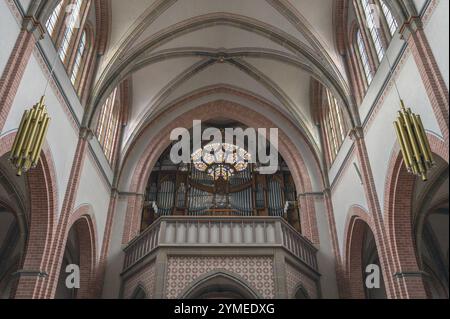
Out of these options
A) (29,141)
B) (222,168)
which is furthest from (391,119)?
(222,168)

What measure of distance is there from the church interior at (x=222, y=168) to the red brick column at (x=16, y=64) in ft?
0.11

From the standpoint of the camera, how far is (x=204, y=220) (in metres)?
14.1

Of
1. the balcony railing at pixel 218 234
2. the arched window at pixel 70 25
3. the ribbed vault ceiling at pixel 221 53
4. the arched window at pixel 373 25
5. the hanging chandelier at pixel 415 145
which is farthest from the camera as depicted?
the ribbed vault ceiling at pixel 221 53

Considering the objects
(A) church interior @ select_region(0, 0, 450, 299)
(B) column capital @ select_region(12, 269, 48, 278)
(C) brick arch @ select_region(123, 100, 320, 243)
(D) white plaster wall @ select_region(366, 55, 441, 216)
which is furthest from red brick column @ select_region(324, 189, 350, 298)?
(B) column capital @ select_region(12, 269, 48, 278)

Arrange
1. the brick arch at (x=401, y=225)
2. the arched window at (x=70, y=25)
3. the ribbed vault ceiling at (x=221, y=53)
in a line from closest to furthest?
the brick arch at (x=401, y=225) → the arched window at (x=70, y=25) → the ribbed vault ceiling at (x=221, y=53)

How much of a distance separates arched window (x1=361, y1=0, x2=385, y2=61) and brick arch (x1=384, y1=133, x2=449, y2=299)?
9.81 feet

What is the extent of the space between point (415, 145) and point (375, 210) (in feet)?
12.4

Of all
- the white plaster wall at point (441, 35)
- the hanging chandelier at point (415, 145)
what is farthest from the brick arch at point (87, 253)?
the white plaster wall at point (441, 35)

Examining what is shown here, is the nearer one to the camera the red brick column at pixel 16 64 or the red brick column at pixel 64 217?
the red brick column at pixel 16 64

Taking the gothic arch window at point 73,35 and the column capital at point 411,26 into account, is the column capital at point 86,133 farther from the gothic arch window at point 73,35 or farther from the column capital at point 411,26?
the column capital at point 411,26

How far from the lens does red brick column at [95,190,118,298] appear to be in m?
14.2

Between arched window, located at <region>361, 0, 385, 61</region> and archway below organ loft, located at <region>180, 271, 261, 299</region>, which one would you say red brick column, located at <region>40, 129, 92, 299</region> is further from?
arched window, located at <region>361, 0, 385, 61</region>

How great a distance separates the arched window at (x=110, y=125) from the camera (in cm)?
1514
